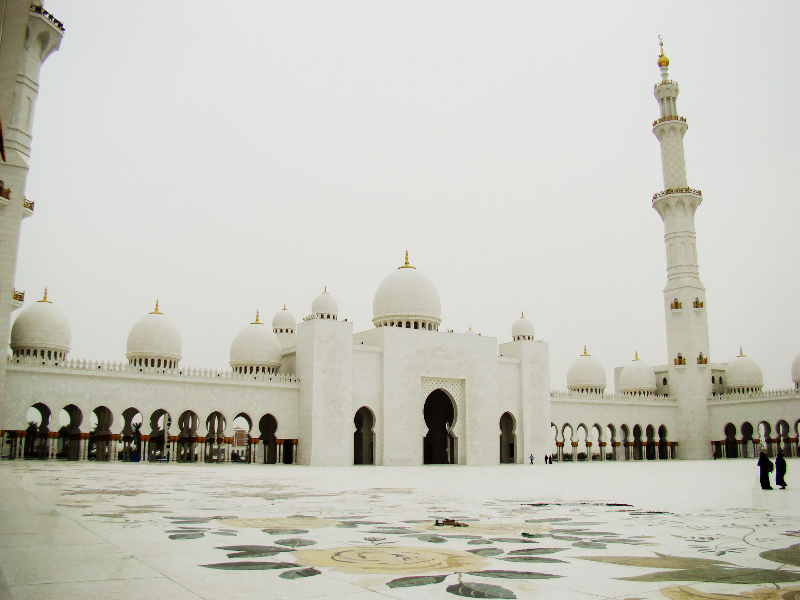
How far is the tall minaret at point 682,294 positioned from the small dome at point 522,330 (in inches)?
325

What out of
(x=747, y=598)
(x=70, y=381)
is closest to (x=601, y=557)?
(x=747, y=598)

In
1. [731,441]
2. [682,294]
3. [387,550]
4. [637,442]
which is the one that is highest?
[682,294]

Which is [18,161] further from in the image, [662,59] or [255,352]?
[662,59]

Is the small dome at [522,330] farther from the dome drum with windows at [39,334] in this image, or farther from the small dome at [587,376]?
the dome drum with windows at [39,334]

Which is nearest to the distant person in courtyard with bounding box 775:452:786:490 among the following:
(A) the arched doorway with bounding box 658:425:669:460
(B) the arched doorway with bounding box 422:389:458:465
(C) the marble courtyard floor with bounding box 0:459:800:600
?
(C) the marble courtyard floor with bounding box 0:459:800:600

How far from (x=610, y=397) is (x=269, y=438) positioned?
18217mm

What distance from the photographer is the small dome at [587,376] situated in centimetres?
3822

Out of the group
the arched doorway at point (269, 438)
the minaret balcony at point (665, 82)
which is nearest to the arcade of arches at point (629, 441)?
the arched doorway at point (269, 438)

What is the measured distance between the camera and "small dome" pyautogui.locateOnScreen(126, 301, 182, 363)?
85.6 ft

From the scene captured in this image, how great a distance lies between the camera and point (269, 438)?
87.4 ft

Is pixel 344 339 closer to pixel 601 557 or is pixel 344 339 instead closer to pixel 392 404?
pixel 392 404

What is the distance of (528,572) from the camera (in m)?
3.26

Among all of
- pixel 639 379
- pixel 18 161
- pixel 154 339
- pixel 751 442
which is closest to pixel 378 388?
pixel 154 339

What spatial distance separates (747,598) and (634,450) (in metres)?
36.6
